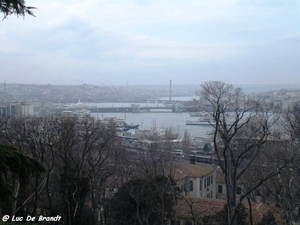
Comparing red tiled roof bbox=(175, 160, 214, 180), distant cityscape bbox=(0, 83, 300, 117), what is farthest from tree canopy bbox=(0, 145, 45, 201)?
distant cityscape bbox=(0, 83, 300, 117)

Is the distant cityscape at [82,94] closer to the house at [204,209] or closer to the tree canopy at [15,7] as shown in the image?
the house at [204,209]

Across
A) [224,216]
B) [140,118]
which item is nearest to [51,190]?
[224,216]

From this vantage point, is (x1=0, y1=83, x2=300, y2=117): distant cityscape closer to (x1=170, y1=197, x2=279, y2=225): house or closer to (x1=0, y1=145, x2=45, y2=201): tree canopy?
(x1=170, y1=197, x2=279, y2=225): house

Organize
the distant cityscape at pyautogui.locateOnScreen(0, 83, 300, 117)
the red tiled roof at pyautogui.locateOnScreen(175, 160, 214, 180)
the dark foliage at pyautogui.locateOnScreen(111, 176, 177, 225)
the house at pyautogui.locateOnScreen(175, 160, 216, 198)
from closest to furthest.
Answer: the dark foliage at pyautogui.locateOnScreen(111, 176, 177, 225)
the red tiled roof at pyautogui.locateOnScreen(175, 160, 214, 180)
the house at pyautogui.locateOnScreen(175, 160, 216, 198)
the distant cityscape at pyautogui.locateOnScreen(0, 83, 300, 117)

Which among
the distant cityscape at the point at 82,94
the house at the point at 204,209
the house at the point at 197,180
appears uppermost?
the distant cityscape at the point at 82,94

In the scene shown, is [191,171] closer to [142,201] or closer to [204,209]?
[204,209]

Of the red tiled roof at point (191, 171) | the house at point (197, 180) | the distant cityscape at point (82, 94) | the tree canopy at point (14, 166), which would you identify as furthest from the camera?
the distant cityscape at point (82, 94)

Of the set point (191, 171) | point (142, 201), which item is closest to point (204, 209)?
point (142, 201)

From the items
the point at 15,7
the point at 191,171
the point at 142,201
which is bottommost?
the point at 191,171

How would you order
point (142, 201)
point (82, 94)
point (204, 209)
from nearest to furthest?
1. point (142, 201)
2. point (204, 209)
3. point (82, 94)

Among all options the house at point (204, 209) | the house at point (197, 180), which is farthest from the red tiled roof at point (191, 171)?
the house at point (204, 209)

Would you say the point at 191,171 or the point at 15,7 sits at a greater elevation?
the point at 15,7

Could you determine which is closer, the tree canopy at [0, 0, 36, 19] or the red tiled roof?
the tree canopy at [0, 0, 36, 19]

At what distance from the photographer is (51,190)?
34.1 feet
